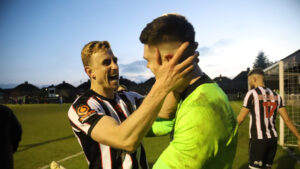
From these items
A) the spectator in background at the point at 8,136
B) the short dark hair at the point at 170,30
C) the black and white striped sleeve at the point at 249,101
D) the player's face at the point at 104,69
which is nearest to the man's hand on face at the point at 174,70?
the short dark hair at the point at 170,30

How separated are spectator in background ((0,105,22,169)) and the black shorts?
15.7ft

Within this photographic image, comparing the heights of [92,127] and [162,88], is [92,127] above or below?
below

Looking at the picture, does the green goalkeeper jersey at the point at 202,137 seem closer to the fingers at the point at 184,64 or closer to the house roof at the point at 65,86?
the fingers at the point at 184,64

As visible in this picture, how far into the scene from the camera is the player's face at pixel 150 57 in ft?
4.53

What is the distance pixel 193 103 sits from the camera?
4.17 feet

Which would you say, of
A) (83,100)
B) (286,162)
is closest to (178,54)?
(83,100)

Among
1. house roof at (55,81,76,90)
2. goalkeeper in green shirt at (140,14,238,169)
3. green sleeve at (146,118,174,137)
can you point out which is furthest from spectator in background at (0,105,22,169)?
house roof at (55,81,76,90)

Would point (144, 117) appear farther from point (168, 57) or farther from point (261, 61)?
point (261, 61)

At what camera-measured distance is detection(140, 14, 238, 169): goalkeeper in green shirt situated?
3.79 ft

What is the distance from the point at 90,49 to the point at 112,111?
83 cm

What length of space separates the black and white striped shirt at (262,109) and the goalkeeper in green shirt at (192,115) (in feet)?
13.4

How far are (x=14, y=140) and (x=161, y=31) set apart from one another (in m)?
2.88

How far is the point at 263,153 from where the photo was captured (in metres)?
4.73

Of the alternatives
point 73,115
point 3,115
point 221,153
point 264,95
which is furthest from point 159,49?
point 264,95
